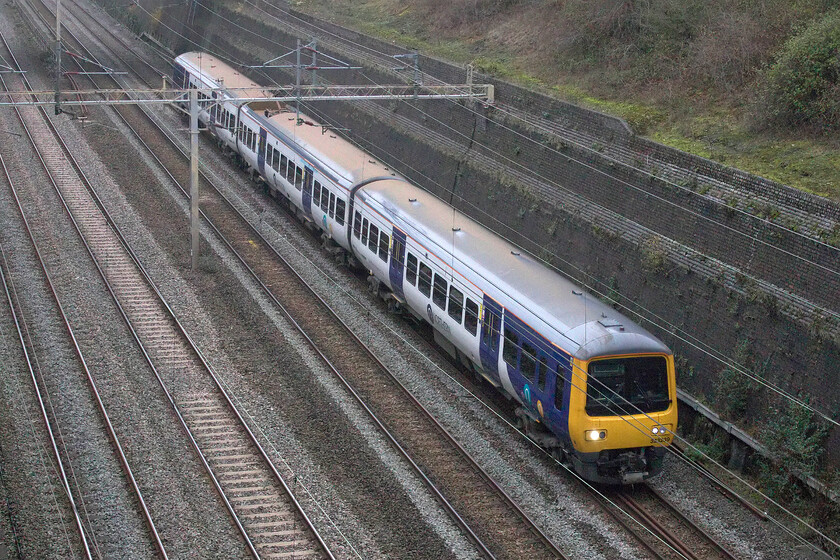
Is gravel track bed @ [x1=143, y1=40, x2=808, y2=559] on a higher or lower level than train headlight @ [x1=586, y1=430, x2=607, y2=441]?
lower

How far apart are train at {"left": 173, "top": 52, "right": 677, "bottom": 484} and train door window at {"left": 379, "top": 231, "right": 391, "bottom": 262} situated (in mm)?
21

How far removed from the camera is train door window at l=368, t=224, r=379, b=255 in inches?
795

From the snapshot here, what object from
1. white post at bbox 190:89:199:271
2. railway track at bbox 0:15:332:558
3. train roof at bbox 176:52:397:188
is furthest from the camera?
white post at bbox 190:89:199:271

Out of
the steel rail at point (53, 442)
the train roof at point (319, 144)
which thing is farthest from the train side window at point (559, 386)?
the train roof at point (319, 144)

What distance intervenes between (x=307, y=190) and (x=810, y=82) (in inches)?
473

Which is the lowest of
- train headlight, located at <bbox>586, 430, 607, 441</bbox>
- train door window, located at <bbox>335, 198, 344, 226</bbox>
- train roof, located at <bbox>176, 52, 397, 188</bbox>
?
train headlight, located at <bbox>586, 430, 607, 441</bbox>

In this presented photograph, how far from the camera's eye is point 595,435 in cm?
1374

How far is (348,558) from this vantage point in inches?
494

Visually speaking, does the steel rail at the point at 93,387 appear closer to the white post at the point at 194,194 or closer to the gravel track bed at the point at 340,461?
the gravel track bed at the point at 340,461

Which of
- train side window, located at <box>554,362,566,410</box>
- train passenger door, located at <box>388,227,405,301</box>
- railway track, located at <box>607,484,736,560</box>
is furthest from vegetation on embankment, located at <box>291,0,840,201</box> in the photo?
railway track, located at <box>607,484,736,560</box>

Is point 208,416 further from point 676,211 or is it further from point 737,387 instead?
point 676,211

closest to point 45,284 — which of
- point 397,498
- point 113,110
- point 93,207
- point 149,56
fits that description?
point 93,207

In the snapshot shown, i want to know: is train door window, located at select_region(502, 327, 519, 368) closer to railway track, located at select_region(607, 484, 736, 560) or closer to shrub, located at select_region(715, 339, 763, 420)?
railway track, located at select_region(607, 484, 736, 560)

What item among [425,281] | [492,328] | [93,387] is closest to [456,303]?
[425,281]
